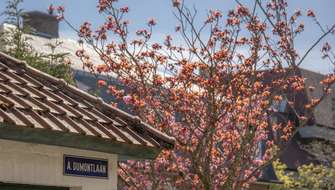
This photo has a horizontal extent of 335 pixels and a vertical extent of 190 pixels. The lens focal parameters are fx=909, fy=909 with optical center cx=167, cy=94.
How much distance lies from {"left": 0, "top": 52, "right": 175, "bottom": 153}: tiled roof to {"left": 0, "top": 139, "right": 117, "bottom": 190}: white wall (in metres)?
0.31

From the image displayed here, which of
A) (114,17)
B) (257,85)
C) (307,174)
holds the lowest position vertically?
(307,174)

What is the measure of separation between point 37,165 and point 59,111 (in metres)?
0.59

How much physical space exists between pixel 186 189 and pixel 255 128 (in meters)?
1.69

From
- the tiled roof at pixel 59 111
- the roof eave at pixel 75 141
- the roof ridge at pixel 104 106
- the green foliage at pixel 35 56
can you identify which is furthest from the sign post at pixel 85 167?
the green foliage at pixel 35 56

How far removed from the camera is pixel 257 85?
1731 centimetres

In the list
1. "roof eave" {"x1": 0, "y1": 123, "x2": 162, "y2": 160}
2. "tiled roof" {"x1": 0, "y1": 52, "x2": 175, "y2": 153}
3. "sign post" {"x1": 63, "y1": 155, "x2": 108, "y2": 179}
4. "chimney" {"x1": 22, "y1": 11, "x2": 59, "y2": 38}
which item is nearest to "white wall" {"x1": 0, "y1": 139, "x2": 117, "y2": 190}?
"sign post" {"x1": 63, "y1": 155, "x2": 108, "y2": 179}

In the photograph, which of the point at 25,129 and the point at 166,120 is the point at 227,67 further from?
the point at 25,129

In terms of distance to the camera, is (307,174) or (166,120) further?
(307,174)

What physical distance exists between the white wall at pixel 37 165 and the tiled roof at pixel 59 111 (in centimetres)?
31

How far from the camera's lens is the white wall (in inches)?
319

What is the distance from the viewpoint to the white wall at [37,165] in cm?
809

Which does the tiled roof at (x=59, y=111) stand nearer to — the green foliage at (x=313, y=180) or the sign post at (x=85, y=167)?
the sign post at (x=85, y=167)

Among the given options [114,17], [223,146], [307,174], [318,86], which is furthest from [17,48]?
[318,86]

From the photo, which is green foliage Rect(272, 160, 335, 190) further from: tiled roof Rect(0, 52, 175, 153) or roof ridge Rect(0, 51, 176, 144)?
tiled roof Rect(0, 52, 175, 153)
